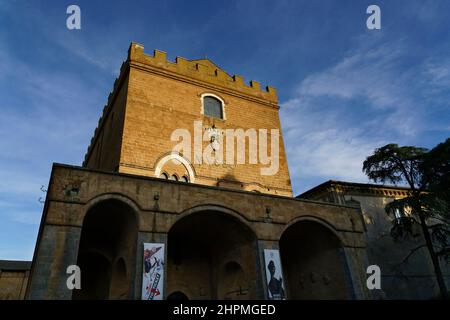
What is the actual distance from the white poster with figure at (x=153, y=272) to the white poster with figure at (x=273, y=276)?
4.27 m

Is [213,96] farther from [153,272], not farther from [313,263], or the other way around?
[153,272]

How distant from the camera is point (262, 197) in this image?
14.5m

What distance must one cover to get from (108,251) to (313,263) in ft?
33.0

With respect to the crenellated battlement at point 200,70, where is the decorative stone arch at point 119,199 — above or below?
below

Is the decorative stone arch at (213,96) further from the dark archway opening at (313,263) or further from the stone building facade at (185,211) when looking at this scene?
the dark archway opening at (313,263)

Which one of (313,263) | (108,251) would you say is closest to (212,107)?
(108,251)

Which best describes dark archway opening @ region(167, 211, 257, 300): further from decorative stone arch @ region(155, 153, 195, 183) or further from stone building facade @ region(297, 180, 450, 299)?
stone building facade @ region(297, 180, 450, 299)

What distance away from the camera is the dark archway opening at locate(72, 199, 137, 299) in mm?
11938

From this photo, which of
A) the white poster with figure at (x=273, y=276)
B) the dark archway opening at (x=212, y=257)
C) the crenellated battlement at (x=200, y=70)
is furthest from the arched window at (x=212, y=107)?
the white poster with figure at (x=273, y=276)

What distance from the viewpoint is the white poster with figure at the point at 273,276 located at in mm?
12586

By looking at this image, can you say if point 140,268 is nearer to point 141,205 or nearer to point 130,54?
point 141,205

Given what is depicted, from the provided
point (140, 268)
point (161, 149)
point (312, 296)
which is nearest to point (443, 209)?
point (312, 296)

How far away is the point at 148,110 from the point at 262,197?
7.84m

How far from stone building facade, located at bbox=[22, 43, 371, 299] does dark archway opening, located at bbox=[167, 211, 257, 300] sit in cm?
5
